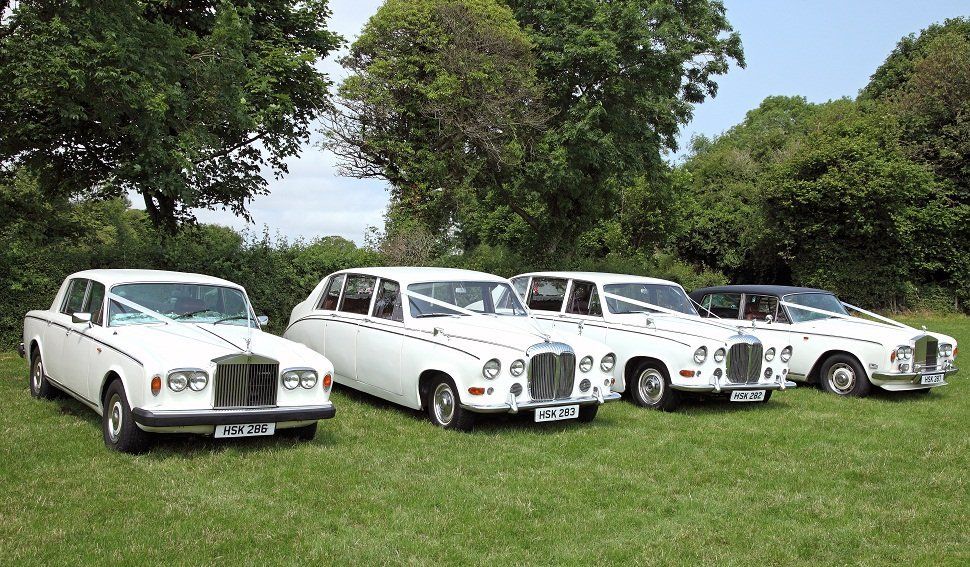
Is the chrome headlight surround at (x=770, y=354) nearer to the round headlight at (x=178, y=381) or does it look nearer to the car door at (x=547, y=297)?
the car door at (x=547, y=297)

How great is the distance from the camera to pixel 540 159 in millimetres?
20672

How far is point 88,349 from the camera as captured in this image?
7703mm

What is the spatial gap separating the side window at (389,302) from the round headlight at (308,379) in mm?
2053

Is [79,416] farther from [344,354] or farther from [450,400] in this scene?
[450,400]

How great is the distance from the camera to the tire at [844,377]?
38.8 feet

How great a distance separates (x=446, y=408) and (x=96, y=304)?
158 inches

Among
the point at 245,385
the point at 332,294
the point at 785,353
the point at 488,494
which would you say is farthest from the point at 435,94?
the point at 488,494

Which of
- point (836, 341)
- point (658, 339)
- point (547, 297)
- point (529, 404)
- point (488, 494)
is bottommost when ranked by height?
point (488, 494)

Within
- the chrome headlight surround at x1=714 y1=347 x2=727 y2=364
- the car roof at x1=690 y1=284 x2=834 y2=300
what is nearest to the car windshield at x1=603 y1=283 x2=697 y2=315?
the chrome headlight surround at x1=714 y1=347 x2=727 y2=364

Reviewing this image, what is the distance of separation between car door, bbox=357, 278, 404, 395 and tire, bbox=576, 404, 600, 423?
2203mm

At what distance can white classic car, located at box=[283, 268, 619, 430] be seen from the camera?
26.9 ft

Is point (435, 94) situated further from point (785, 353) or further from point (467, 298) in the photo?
point (785, 353)

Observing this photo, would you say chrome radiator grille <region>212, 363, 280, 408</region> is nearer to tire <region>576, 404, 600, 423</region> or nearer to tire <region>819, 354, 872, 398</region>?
tire <region>576, 404, 600, 423</region>

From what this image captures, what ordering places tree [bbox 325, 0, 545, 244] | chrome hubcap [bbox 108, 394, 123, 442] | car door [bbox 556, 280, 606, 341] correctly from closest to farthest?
chrome hubcap [bbox 108, 394, 123, 442] < car door [bbox 556, 280, 606, 341] < tree [bbox 325, 0, 545, 244]
